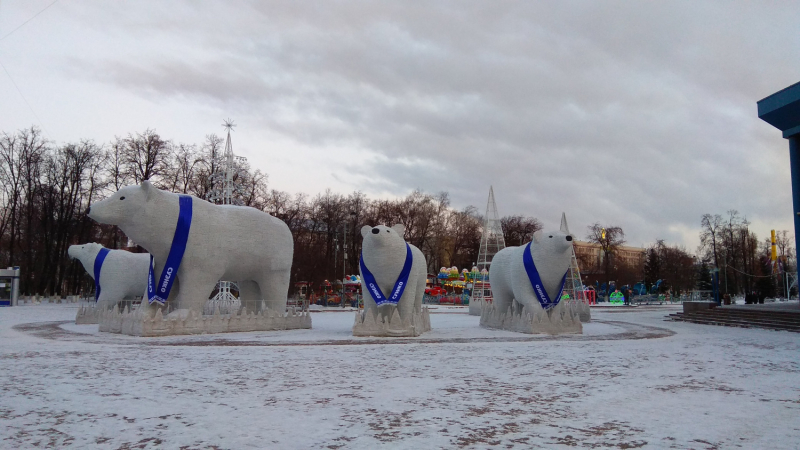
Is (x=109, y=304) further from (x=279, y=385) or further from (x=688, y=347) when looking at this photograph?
(x=688, y=347)

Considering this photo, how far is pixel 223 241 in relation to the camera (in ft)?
43.2

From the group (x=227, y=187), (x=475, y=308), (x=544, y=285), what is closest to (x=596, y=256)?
(x=475, y=308)

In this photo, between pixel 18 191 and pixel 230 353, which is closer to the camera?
pixel 230 353

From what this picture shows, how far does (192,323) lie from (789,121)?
20.8 meters

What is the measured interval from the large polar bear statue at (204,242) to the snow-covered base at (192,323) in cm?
26

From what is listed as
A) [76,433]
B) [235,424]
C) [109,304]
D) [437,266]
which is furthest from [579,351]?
[437,266]

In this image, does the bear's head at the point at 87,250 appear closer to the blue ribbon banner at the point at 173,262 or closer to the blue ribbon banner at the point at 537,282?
the blue ribbon banner at the point at 173,262

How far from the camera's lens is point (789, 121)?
1895 cm

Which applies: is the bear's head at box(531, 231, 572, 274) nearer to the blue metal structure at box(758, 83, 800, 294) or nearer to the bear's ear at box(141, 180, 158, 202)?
the bear's ear at box(141, 180, 158, 202)

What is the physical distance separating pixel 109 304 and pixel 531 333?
1214 cm

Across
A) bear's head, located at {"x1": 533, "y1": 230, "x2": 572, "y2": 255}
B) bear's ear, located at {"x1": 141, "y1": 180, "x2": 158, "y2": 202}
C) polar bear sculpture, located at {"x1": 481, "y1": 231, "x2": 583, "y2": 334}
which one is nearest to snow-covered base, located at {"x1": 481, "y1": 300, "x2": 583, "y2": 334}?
polar bear sculpture, located at {"x1": 481, "y1": 231, "x2": 583, "y2": 334}

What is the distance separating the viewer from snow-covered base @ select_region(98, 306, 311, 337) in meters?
12.0

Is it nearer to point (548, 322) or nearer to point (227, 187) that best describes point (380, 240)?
point (548, 322)

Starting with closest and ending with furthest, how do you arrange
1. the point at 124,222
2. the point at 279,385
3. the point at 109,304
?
the point at 279,385 < the point at 124,222 < the point at 109,304
